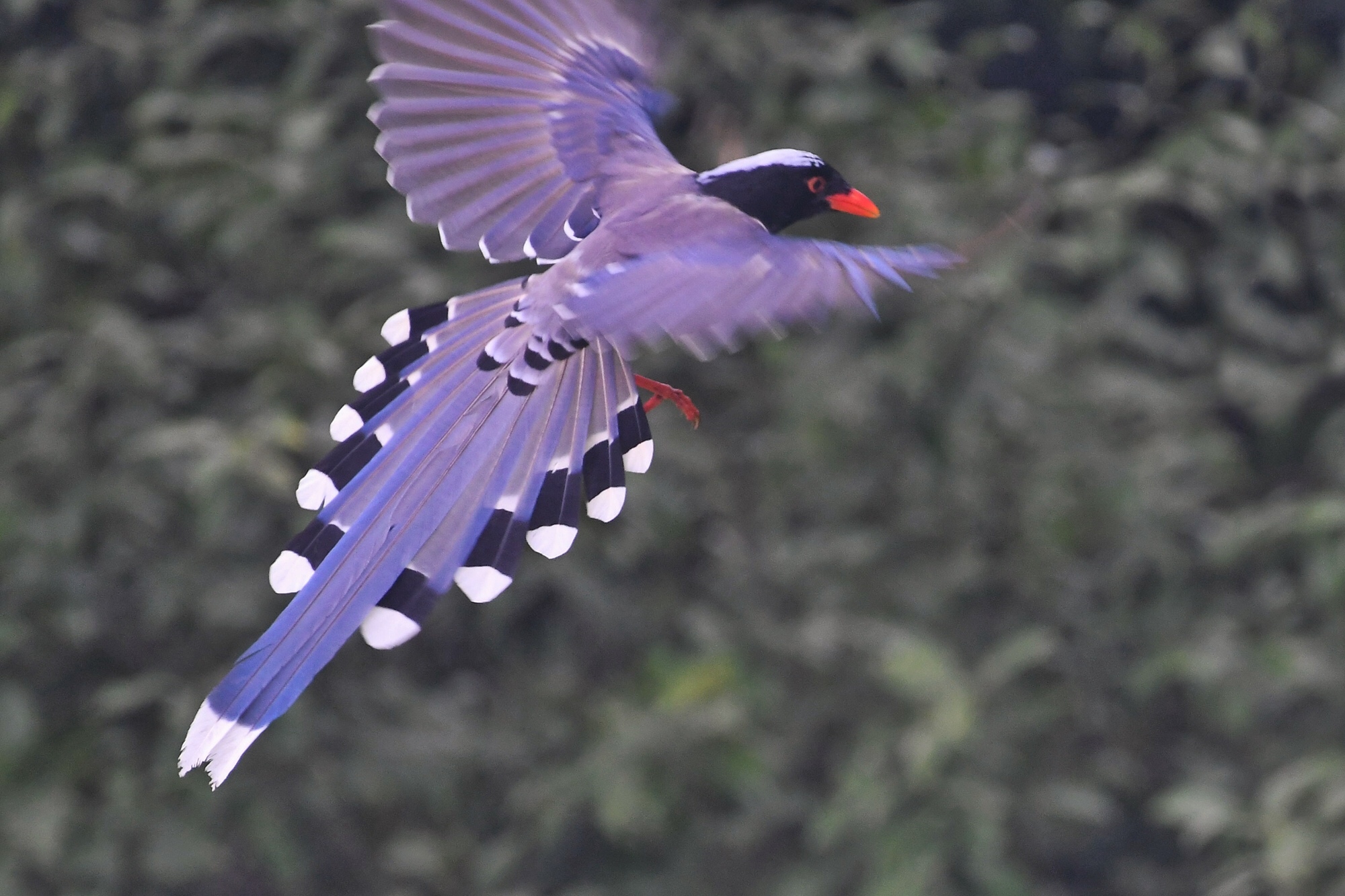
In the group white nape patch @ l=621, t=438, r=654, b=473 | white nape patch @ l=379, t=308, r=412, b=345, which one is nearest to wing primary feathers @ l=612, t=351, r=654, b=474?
white nape patch @ l=621, t=438, r=654, b=473

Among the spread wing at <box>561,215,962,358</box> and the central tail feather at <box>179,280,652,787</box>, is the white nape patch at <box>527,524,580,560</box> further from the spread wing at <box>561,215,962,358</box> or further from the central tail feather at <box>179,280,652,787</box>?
the spread wing at <box>561,215,962,358</box>

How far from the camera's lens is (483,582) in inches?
48.2

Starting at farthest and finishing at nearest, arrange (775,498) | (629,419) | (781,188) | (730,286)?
(775,498)
(781,188)
(629,419)
(730,286)

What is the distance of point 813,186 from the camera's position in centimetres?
154

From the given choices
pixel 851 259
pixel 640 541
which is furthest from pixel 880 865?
pixel 851 259

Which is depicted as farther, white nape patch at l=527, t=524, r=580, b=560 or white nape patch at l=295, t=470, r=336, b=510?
white nape patch at l=295, t=470, r=336, b=510

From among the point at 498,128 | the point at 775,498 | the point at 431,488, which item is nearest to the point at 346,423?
the point at 431,488

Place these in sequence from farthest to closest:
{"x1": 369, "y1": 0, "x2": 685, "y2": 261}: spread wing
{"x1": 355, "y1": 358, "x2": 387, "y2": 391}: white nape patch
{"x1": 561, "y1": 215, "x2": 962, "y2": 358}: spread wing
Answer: {"x1": 369, "y1": 0, "x2": 685, "y2": 261}: spread wing
{"x1": 355, "y1": 358, "x2": 387, "y2": 391}: white nape patch
{"x1": 561, "y1": 215, "x2": 962, "y2": 358}: spread wing

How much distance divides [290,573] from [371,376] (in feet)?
0.84

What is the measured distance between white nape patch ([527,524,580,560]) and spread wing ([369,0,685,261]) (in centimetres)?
39

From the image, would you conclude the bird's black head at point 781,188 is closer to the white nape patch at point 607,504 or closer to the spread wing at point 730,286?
the spread wing at point 730,286

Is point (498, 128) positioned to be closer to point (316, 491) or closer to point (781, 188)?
point (781, 188)

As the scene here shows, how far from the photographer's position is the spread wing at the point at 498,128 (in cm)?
158

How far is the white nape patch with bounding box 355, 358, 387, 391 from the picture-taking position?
1.46m
